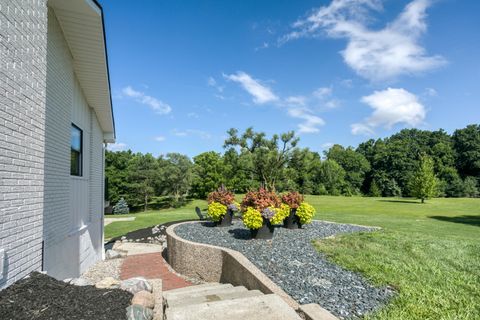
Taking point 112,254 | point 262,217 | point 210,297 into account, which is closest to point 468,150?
point 262,217

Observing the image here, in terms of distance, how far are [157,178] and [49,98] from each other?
30.1 metres

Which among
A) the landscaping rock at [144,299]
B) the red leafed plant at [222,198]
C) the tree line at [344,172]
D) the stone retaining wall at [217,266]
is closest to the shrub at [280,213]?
the stone retaining wall at [217,266]

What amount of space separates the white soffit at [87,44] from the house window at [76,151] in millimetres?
1128

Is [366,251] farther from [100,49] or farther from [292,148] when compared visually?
[292,148]

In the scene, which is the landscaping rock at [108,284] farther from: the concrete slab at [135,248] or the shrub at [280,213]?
the concrete slab at [135,248]

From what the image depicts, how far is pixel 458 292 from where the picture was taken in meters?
3.78

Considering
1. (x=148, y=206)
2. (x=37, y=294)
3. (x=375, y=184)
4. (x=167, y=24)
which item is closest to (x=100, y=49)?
(x=37, y=294)

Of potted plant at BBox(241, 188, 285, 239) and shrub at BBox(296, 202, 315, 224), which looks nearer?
potted plant at BBox(241, 188, 285, 239)

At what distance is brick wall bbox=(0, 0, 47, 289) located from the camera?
2.76 m

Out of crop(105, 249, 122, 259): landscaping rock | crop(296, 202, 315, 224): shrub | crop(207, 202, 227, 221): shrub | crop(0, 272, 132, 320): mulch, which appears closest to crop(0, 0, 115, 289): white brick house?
crop(0, 272, 132, 320): mulch

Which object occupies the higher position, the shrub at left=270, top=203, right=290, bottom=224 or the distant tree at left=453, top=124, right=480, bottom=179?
the distant tree at left=453, top=124, right=480, bottom=179

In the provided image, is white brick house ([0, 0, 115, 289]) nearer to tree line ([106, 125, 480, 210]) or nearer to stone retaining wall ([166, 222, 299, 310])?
stone retaining wall ([166, 222, 299, 310])

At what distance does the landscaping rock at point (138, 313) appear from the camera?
8.77ft

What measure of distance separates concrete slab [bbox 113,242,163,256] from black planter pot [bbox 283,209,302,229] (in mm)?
4791
